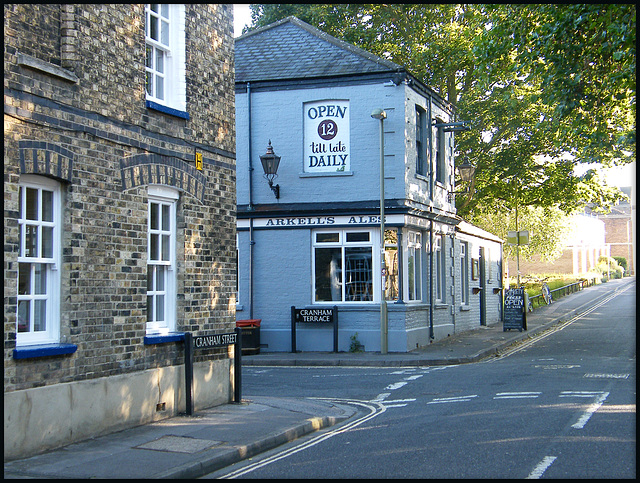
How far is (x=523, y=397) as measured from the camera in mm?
11656

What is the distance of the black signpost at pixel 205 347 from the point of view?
35.0ft

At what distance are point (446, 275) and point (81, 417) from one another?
1718 centimetres

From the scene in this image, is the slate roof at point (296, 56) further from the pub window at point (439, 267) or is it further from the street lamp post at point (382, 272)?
the pub window at point (439, 267)

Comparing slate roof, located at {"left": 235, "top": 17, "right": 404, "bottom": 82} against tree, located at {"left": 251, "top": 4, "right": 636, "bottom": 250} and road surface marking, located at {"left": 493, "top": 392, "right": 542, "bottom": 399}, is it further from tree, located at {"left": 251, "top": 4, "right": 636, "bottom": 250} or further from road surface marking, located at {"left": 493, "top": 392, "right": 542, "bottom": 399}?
road surface marking, located at {"left": 493, "top": 392, "right": 542, "bottom": 399}

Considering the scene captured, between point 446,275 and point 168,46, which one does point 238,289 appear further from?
point 168,46

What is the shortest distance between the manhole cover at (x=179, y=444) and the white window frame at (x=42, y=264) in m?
1.68

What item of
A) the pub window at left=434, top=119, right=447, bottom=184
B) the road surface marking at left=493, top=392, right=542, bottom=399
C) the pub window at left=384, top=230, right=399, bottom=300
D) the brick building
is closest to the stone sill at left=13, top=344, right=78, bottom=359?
the brick building

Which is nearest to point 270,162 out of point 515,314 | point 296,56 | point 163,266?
point 296,56

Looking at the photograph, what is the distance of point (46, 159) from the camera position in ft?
28.1

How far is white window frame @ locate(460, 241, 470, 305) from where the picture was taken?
1063 inches

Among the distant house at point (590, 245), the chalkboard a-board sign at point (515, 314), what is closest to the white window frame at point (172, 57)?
the chalkboard a-board sign at point (515, 314)

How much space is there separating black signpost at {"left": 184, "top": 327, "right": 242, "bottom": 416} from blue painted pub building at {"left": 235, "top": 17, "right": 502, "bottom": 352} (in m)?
8.16

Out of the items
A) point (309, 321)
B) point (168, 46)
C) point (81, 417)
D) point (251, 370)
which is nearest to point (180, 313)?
point (81, 417)

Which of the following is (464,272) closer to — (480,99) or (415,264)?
(415,264)
